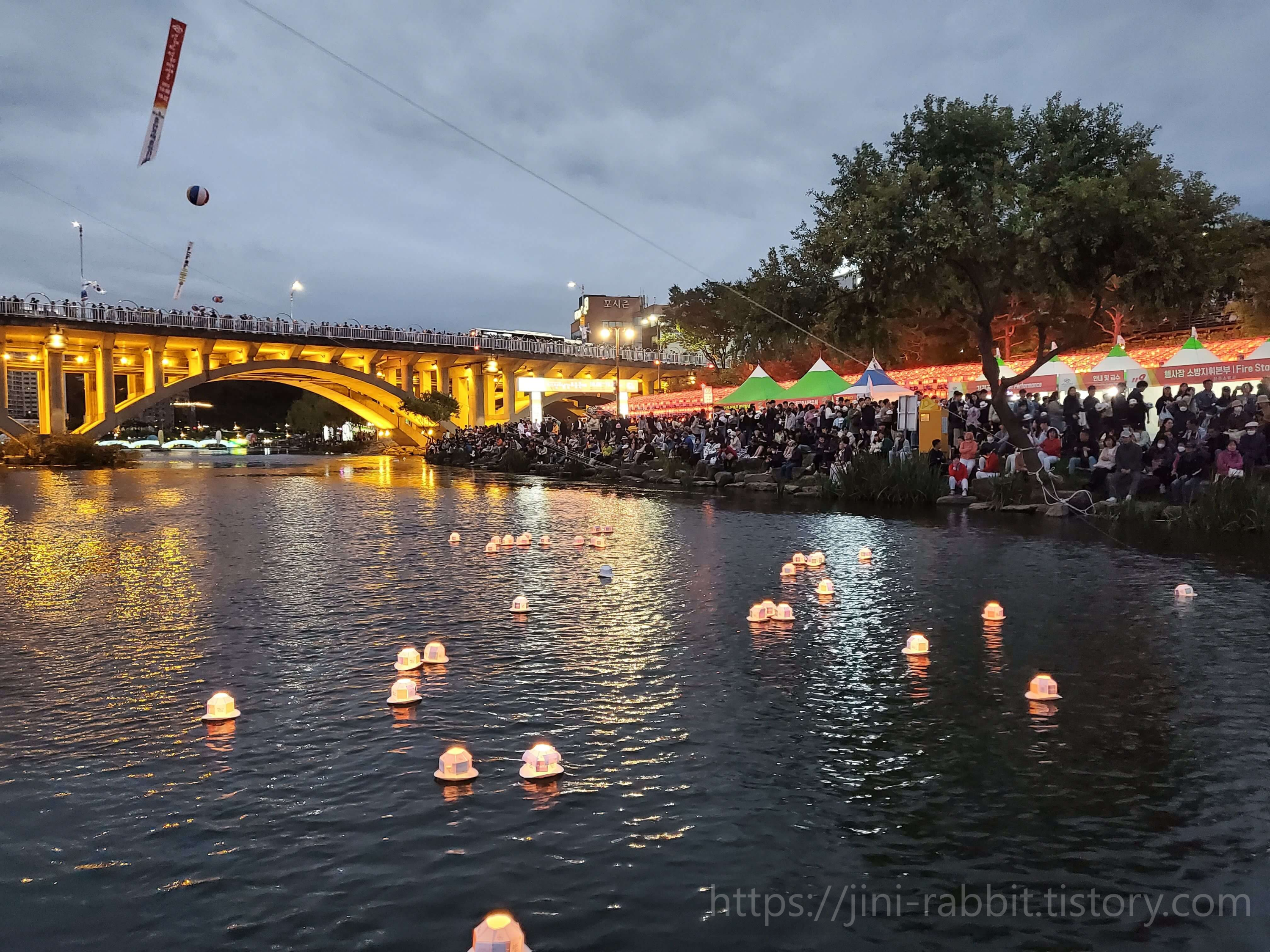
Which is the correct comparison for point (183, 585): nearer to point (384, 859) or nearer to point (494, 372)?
point (384, 859)

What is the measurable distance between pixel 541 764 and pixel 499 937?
1.86 m

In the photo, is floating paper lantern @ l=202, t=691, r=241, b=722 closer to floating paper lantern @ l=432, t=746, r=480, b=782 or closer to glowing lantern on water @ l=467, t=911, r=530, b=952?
floating paper lantern @ l=432, t=746, r=480, b=782

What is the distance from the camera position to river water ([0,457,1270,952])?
3.94 meters

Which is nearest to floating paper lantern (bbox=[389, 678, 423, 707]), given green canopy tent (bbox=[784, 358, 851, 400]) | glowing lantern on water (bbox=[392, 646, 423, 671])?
glowing lantern on water (bbox=[392, 646, 423, 671])

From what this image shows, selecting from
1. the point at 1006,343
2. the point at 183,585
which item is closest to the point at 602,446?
the point at 1006,343

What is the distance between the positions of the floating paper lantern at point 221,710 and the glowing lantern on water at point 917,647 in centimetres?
547

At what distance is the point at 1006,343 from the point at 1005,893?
161ft

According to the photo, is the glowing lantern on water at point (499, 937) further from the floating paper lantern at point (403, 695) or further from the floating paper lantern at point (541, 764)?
the floating paper lantern at point (403, 695)

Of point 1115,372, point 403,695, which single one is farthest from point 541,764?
point 1115,372

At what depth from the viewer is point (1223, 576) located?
473 inches

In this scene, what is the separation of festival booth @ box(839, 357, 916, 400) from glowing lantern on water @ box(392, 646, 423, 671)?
988 inches

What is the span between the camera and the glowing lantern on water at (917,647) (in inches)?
321

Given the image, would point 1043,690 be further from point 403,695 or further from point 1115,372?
point 1115,372

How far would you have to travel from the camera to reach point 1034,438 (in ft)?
75.6
